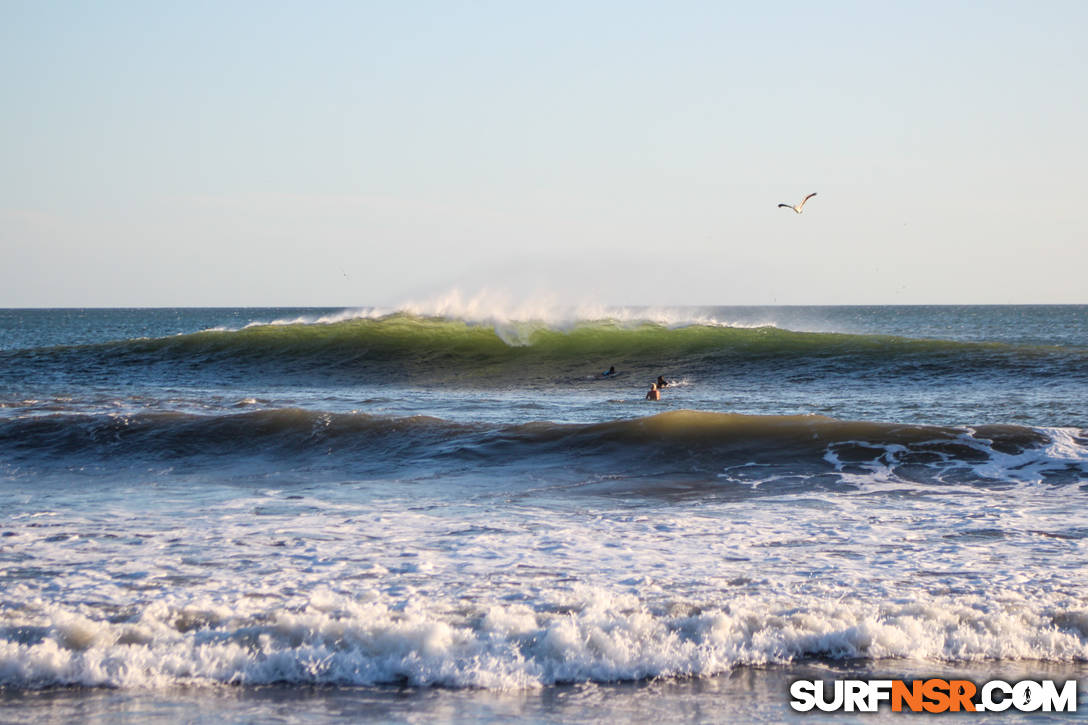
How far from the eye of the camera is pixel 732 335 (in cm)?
2948

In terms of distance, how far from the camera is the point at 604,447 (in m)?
12.0

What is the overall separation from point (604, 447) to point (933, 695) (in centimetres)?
740

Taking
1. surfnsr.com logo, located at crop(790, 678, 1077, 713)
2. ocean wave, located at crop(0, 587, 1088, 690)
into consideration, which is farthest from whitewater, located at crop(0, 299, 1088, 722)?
surfnsr.com logo, located at crop(790, 678, 1077, 713)

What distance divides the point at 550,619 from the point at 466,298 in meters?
29.7

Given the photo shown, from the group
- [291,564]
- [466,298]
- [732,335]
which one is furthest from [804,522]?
[466,298]

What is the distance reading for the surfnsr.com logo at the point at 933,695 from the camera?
14.9 feet

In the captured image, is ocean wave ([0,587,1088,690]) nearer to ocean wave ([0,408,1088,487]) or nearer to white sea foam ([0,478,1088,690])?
white sea foam ([0,478,1088,690])

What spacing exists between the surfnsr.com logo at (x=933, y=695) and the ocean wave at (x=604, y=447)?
4.90 metres

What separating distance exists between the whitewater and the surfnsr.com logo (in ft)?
0.50

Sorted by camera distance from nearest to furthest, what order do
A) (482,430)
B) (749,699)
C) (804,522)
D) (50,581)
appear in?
(749,699) → (50,581) → (804,522) → (482,430)

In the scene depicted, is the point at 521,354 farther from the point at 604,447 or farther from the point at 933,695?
the point at 933,695

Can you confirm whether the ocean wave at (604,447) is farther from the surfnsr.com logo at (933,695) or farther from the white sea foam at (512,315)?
the white sea foam at (512,315)

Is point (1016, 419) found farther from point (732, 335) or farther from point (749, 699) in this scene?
point (732, 335)

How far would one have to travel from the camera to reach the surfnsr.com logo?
14.9 feet
